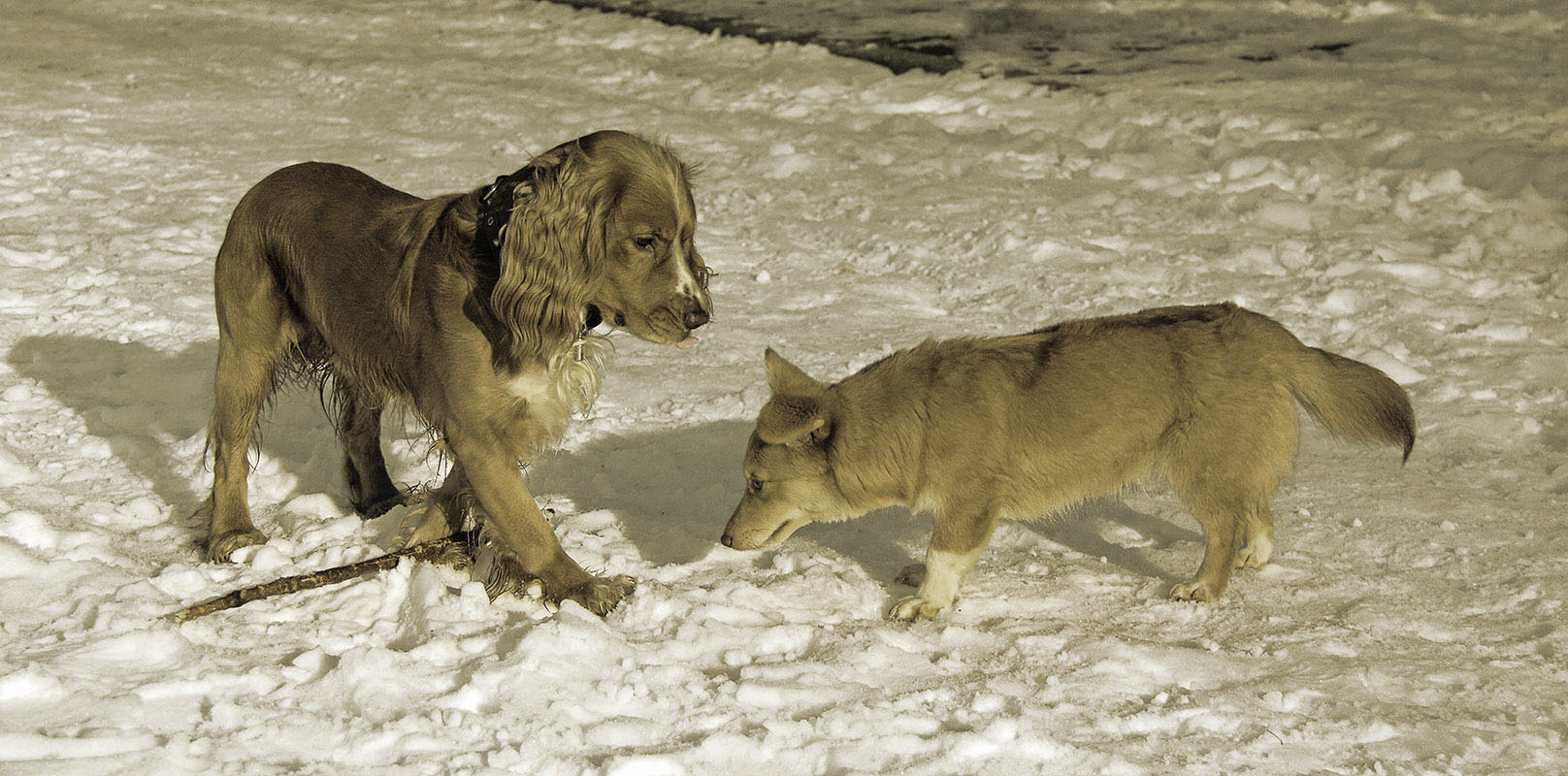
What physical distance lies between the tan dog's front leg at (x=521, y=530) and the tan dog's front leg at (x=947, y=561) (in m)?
0.96

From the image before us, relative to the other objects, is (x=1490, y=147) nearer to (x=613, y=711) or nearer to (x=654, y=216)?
(x=654, y=216)

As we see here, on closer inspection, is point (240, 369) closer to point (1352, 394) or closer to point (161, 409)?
point (161, 409)

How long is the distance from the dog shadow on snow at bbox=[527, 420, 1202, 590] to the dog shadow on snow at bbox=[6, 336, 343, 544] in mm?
1020

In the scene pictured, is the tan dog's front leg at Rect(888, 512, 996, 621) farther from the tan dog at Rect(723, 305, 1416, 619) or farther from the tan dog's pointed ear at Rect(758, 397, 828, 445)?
the tan dog's pointed ear at Rect(758, 397, 828, 445)

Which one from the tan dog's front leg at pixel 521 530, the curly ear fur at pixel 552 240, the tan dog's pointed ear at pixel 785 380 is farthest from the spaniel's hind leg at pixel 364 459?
the tan dog's pointed ear at pixel 785 380

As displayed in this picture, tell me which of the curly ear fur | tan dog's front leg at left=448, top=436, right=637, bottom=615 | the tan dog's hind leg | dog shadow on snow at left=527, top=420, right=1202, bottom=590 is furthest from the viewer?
dog shadow on snow at left=527, top=420, right=1202, bottom=590

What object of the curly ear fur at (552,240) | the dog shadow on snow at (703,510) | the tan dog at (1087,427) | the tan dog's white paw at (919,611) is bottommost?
the dog shadow on snow at (703,510)

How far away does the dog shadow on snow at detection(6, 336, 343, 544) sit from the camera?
5.16 metres

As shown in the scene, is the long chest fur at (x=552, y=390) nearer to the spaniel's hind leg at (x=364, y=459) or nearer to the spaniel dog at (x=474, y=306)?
the spaniel dog at (x=474, y=306)

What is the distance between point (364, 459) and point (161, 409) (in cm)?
129

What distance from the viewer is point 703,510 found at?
5.11m

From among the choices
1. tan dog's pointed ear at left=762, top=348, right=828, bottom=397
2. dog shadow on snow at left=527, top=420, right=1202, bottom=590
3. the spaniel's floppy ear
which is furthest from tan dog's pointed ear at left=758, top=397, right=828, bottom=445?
dog shadow on snow at left=527, top=420, right=1202, bottom=590

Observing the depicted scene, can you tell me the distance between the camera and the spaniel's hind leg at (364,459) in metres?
4.90

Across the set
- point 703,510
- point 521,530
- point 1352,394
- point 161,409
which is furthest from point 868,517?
point 161,409
